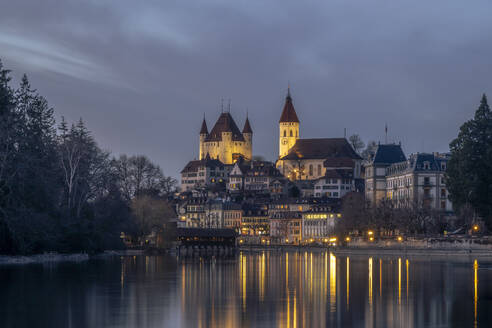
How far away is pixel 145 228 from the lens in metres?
121

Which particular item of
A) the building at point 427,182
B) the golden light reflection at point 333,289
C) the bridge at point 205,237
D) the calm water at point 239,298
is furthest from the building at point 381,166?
the calm water at point 239,298

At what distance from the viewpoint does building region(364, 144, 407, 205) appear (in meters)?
165

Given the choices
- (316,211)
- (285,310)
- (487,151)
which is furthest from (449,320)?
(316,211)

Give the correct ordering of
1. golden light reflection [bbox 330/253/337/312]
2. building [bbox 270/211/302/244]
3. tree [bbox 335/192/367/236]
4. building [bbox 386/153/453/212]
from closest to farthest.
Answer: golden light reflection [bbox 330/253/337/312] → tree [bbox 335/192/367/236] → building [bbox 386/153/453/212] → building [bbox 270/211/302/244]

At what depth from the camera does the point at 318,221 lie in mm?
178875

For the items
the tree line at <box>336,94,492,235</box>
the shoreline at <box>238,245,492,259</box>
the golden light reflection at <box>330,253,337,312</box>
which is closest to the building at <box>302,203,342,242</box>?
the shoreline at <box>238,245,492,259</box>

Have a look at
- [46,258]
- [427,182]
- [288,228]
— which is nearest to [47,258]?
[46,258]

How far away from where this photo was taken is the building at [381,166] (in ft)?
542

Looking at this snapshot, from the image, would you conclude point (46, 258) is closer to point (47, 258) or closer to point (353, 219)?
point (47, 258)

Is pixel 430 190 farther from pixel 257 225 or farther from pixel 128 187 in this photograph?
pixel 257 225

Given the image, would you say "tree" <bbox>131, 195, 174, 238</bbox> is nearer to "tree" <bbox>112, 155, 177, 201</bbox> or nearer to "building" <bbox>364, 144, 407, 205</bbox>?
"tree" <bbox>112, 155, 177, 201</bbox>

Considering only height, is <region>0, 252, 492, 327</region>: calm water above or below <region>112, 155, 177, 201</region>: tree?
below

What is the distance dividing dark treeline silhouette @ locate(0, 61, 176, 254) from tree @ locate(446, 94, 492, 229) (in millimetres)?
37362

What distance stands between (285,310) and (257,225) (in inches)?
6197
